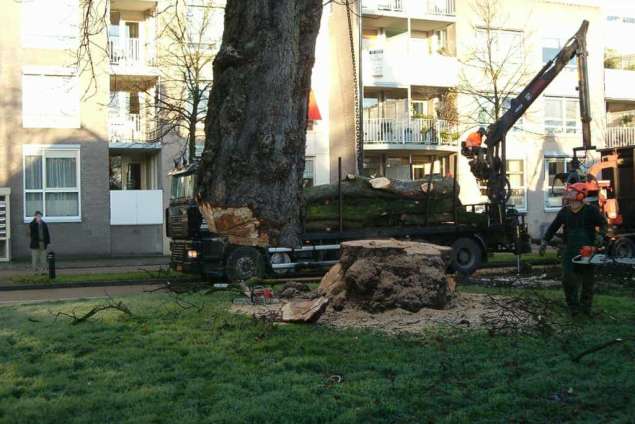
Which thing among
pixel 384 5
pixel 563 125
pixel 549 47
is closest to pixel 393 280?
pixel 384 5

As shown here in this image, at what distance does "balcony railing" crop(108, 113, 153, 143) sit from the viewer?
94.1 ft

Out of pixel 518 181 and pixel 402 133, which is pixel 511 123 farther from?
pixel 518 181

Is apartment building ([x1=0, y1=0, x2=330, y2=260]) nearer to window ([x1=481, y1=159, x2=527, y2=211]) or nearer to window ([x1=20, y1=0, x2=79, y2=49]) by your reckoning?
window ([x1=20, y1=0, x2=79, y2=49])

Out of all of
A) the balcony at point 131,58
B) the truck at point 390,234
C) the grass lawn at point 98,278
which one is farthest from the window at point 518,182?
the grass lawn at point 98,278

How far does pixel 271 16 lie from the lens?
21.5 feet

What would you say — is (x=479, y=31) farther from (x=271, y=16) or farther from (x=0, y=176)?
(x=271, y=16)

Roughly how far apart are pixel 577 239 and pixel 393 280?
2582 millimetres

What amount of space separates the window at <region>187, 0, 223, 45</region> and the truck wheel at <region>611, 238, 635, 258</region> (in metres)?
15.6

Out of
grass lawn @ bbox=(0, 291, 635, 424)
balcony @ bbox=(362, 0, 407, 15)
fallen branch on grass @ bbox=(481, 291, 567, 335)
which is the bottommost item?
grass lawn @ bbox=(0, 291, 635, 424)

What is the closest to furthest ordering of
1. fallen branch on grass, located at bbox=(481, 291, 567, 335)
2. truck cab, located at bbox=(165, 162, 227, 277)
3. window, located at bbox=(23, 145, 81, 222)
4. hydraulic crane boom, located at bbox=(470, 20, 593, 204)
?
fallen branch on grass, located at bbox=(481, 291, 567, 335) → truck cab, located at bbox=(165, 162, 227, 277) → hydraulic crane boom, located at bbox=(470, 20, 593, 204) → window, located at bbox=(23, 145, 81, 222)

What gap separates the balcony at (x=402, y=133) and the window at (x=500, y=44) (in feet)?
13.3

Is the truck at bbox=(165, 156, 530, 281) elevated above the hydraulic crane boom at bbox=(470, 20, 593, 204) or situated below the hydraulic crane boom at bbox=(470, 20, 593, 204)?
below

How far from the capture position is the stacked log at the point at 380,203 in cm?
1689


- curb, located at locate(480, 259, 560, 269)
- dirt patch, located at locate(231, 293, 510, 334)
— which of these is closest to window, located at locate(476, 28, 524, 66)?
curb, located at locate(480, 259, 560, 269)
